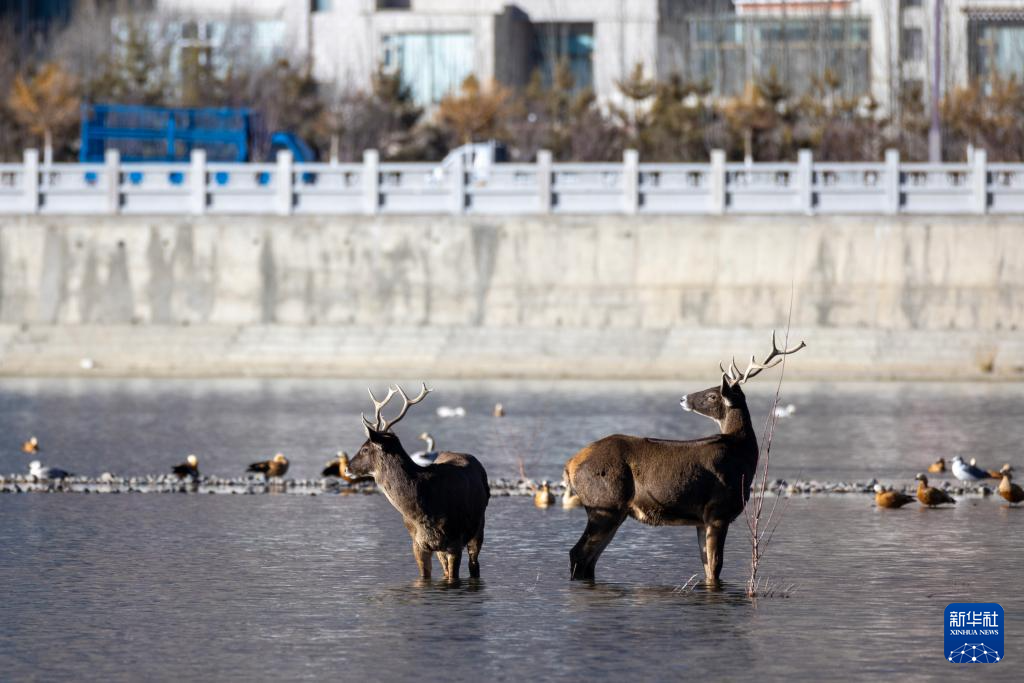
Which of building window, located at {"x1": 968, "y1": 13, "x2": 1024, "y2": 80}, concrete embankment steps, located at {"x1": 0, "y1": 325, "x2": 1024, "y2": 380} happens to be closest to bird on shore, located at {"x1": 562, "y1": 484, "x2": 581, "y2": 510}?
concrete embankment steps, located at {"x1": 0, "y1": 325, "x2": 1024, "y2": 380}

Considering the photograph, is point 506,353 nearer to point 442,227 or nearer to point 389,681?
point 442,227

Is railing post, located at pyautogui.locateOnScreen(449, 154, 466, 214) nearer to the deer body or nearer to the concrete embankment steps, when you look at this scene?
the concrete embankment steps

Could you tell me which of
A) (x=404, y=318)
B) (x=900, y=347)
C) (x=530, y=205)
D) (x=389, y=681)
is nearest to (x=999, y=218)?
(x=900, y=347)

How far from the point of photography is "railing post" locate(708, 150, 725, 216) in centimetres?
3838

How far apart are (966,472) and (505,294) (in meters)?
19.3

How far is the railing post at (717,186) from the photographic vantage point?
3838 centimetres

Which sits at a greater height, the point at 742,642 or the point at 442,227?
the point at 442,227

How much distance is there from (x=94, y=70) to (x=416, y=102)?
12.2 metres

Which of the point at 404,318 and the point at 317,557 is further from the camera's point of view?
the point at 404,318

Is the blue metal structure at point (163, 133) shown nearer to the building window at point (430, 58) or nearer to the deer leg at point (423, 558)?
the building window at point (430, 58)

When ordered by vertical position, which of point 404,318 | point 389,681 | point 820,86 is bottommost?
point 389,681

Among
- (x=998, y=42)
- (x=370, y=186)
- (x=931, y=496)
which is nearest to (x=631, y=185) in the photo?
(x=370, y=186)

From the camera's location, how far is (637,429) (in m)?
27.2

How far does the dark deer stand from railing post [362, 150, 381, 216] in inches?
969
